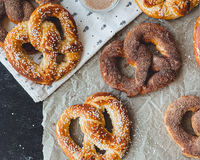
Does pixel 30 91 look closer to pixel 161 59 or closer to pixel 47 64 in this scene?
pixel 47 64

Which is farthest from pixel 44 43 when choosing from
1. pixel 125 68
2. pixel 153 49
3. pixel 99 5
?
pixel 153 49

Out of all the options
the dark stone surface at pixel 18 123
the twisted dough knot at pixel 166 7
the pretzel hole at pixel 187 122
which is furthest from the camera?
the dark stone surface at pixel 18 123

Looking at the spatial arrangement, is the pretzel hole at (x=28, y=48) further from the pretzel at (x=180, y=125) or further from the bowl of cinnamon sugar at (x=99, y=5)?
the pretzel at (x=180, y=125)

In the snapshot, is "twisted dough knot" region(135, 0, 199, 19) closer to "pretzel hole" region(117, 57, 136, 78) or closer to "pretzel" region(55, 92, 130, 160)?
"pretzel hole" region(117, 57, 136, 78)

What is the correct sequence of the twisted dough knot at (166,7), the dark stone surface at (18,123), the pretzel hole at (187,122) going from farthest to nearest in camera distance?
the dark stone surface at (18,123)
the pretzel hole at (187,122)
the twisted dough knot at (166,7)

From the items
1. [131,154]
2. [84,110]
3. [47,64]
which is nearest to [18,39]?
[47,64]

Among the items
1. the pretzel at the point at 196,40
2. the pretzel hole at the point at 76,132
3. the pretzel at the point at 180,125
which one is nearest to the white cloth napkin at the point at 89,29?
the pretzel hole at the point at 76,132

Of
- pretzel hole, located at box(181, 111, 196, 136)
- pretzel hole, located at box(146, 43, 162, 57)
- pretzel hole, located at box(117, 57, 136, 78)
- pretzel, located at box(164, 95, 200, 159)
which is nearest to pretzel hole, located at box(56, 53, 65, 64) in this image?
pretzel hole, located at box(117, 57, 136, 78)

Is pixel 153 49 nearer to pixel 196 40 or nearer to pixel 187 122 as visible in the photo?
pixel 196 40
